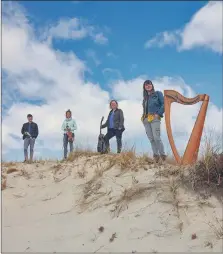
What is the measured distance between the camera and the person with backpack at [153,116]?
29.3ft

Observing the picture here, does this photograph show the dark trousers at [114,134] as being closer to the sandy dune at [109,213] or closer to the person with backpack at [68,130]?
the sandy dune at [109,213]

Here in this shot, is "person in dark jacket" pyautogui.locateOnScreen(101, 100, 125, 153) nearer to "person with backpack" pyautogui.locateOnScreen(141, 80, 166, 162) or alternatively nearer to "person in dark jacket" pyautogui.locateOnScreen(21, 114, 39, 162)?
"person with backpack" pyautogui.locateOnScreen(141, 80, 166, 162)

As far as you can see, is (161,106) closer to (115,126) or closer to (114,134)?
(115,126)

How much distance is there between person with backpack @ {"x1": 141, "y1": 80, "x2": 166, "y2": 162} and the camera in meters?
8.92

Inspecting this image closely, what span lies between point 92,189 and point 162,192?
1.67m

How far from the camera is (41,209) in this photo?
8.91 meters

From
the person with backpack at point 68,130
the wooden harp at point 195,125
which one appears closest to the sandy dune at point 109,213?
the wooden harp at point 195,125

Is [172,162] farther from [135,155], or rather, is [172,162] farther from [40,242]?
[40,242]

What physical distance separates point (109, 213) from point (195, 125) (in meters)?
2.42

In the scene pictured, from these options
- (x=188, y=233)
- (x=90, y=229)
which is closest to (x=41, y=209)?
(x=90, y=229)

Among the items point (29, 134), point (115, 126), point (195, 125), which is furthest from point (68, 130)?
point (195, 125)

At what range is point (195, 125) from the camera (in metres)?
8.63

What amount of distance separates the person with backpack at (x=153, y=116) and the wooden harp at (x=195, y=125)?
224 mm

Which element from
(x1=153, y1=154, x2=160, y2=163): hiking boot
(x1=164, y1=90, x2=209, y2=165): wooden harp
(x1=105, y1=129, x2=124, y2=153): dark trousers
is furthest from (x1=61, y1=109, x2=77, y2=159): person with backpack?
(x1=164, y1=90, x2=209, y2=165): wooden harp
